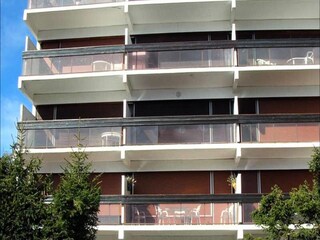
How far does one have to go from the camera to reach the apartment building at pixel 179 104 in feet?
63.8

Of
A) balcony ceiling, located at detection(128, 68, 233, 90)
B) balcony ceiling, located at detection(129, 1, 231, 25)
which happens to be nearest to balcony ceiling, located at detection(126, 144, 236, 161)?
balcony ceiling, located at detection(128, 68, 233, 90)

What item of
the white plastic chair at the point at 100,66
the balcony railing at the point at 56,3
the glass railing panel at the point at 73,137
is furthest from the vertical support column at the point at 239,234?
the balcony railing at the point at 56,3

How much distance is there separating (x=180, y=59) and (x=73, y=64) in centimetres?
403

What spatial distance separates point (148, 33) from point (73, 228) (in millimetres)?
10196

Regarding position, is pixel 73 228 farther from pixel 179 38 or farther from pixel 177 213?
pixel 179 38

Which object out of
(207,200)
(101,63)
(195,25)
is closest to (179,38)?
(195,25)

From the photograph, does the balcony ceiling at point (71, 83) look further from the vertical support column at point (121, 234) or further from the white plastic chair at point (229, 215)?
the white plastic chair at point (229, 215)

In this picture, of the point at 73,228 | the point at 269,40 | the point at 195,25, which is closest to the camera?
the point at 73,228

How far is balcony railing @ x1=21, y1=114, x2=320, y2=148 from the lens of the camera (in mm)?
19812

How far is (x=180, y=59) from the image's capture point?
20.7m

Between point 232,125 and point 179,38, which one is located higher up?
point 179,38

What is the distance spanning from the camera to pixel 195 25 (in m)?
22.4

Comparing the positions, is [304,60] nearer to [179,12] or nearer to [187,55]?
[187,55]

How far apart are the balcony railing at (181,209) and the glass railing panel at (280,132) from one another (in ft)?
7.15
